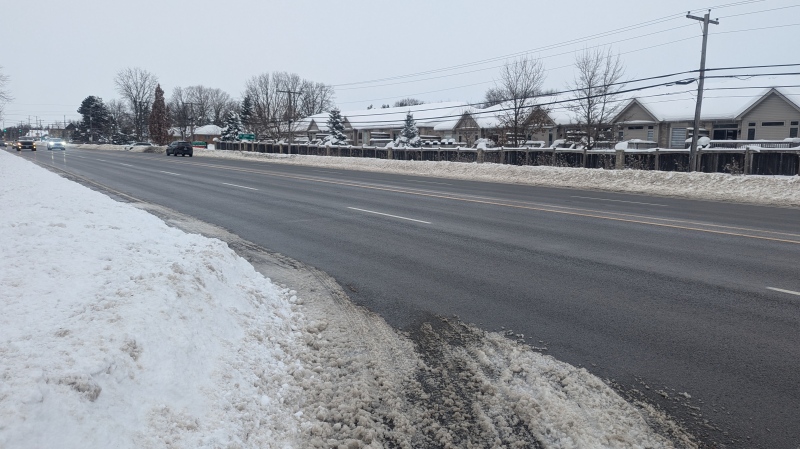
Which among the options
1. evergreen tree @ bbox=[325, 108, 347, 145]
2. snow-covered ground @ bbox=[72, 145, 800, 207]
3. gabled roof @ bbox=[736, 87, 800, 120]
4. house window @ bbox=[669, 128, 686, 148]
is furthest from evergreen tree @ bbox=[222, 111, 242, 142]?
gabled roof @ bbox=[736, 87, 800, 120]

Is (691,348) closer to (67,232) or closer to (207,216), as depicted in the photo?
(67,232)

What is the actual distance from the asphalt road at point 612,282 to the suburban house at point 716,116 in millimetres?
30871

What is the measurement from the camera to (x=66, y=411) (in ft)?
9.00

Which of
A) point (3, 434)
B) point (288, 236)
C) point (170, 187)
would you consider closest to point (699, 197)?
point (288, 236)

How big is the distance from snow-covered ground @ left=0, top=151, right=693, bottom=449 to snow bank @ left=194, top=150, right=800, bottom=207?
18.2 meters

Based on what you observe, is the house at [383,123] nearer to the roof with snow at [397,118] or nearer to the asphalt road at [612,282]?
the roof with snow at [397,118]

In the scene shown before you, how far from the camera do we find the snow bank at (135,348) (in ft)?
9.20

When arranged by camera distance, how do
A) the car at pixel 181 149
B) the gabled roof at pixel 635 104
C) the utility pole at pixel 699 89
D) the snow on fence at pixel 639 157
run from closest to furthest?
the snow on fence at pixel 639 157 → the utility pole at pixel 699 89 → the gabled roof at pixel 635 104 → the car at pixel 181 149

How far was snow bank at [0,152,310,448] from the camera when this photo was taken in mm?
2805

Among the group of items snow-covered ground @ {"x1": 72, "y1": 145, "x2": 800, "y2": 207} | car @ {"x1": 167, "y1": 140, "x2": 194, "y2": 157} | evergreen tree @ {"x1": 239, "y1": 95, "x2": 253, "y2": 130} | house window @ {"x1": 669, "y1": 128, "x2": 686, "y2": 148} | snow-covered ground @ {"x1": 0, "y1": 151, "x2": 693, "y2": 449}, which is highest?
evergreen tree @ {"x1": 239, "y1": 95, "x2": 253, "y2": 130}

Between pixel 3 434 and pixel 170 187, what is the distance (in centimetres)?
1986

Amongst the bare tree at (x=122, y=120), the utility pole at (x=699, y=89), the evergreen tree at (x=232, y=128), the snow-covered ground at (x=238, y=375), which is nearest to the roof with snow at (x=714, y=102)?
the utility pole at (x=699, y=89)

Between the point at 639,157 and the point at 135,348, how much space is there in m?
27.5

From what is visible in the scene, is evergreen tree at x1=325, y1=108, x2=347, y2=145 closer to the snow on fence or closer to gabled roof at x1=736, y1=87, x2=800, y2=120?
the snow on fence
